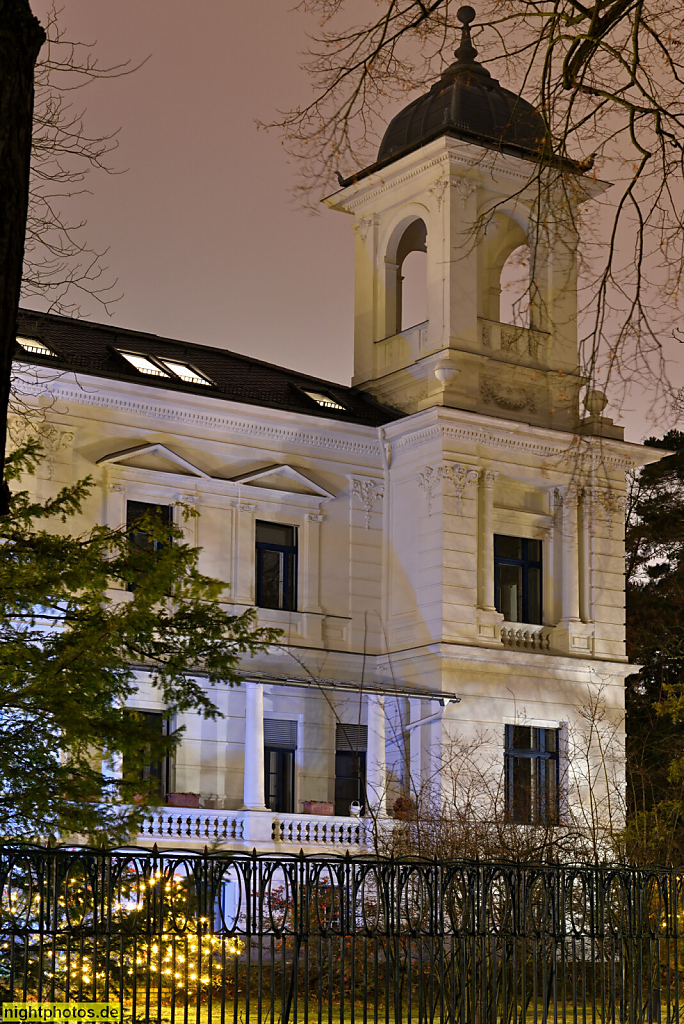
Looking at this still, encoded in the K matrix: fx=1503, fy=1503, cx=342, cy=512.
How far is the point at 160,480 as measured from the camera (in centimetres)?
3080

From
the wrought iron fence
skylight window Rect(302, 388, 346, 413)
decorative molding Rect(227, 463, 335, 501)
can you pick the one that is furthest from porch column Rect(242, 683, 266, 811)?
the wrought iron fence

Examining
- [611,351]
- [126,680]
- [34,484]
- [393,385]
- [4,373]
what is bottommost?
[126,680]

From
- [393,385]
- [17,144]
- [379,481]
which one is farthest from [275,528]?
[17,144]

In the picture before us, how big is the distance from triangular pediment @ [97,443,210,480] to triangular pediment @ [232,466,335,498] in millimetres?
1103

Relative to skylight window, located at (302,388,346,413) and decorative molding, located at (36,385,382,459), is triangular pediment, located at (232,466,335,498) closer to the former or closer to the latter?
decorative molding, located at (36,385,382,459)

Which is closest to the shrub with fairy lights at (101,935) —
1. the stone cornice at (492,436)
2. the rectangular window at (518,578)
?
the stone cornice at (492,436)

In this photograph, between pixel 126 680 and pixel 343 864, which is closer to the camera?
pixel 343 864

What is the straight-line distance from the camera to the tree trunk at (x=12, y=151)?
740 cm

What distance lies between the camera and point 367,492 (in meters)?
33.6

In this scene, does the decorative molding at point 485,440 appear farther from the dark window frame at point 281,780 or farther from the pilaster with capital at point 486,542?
the dark window frame at point 281,780

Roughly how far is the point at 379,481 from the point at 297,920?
77.4ft

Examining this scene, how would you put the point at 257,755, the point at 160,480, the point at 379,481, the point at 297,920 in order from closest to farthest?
the point at 297,920 → the point at 257,755 → the point at 160,480 → the point at 379,481

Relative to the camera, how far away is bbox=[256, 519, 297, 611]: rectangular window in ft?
106

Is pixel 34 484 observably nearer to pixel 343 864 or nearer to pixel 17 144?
pixel 343 864
